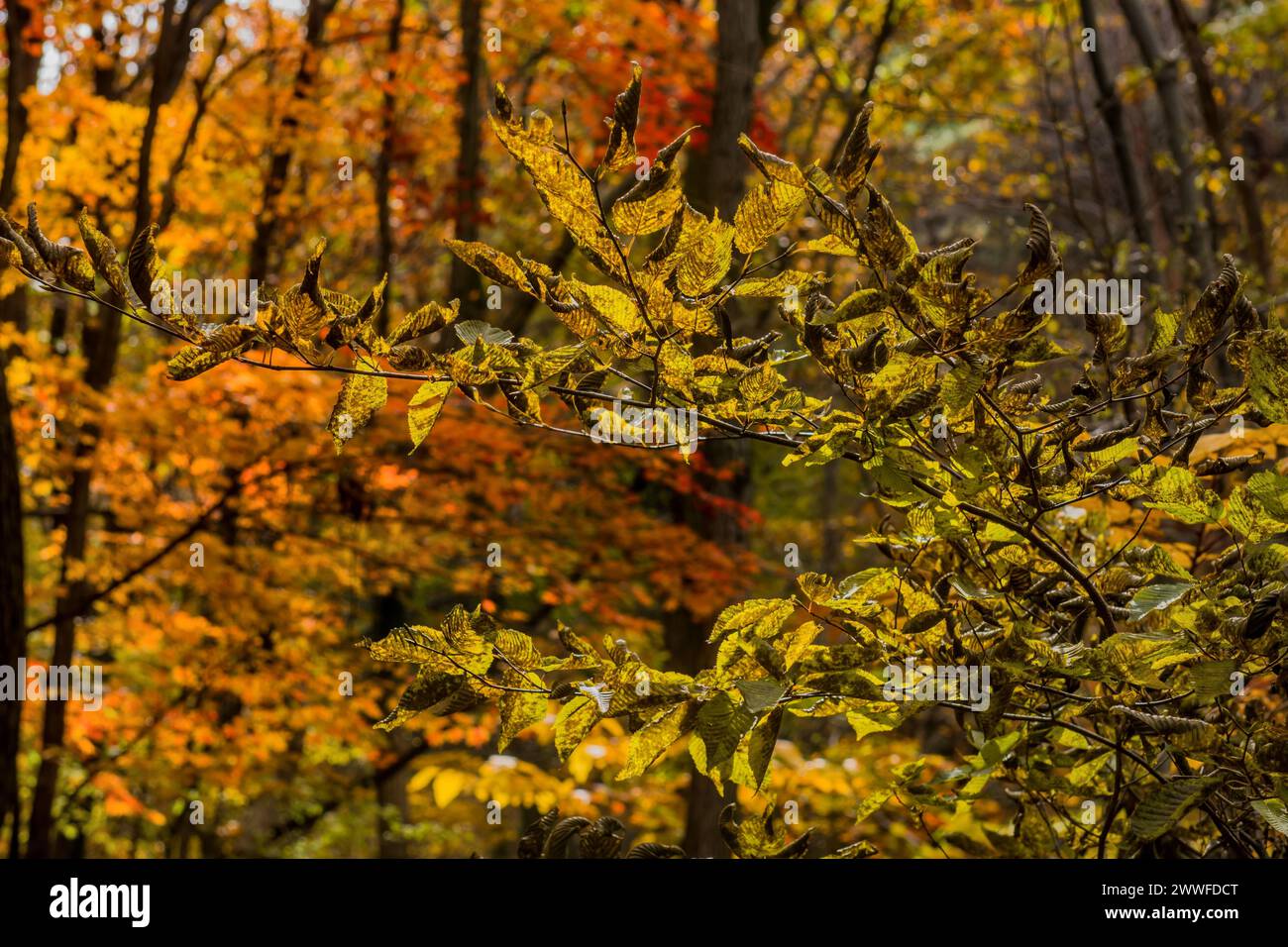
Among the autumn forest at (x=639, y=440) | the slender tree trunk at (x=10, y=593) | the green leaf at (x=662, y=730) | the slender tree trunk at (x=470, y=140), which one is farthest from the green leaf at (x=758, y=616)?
the slender tree trunk at (x=470, y=140)

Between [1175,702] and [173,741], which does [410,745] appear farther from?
[1175,702]

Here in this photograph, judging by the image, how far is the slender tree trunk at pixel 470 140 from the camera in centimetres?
888

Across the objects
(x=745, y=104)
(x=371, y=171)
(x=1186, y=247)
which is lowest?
(x=1186, y=247)

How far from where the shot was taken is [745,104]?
6840 millimetres

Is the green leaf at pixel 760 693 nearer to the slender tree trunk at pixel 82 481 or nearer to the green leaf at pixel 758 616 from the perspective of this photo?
the green leaf at pixel 758 616

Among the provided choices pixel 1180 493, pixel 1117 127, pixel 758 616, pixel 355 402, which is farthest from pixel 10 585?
pixel 1117 127

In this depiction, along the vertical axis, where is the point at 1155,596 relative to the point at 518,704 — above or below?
above

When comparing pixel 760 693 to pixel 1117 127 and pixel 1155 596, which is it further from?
pixel 1117 127

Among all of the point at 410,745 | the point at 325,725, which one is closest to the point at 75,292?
the point at 325,725

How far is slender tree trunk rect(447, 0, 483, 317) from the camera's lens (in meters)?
8.88

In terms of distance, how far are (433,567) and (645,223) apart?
6517 mm

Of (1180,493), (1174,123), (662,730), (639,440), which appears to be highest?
(1174,123)

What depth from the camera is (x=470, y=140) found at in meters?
9.23
